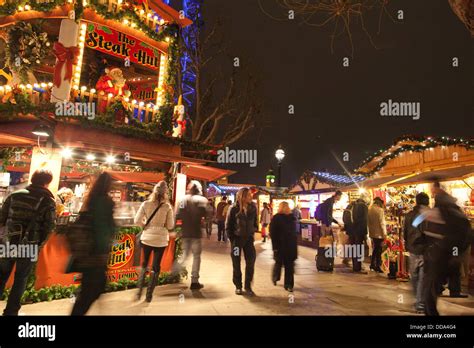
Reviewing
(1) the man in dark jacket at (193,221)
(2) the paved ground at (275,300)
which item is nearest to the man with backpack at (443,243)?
(2) the paved ground at (275,300)

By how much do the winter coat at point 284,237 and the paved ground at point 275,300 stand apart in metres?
0.76

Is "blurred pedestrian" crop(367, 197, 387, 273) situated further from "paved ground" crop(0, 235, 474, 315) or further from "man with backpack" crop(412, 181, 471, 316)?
"man with backpack" crop(412, 181, 471, 316)

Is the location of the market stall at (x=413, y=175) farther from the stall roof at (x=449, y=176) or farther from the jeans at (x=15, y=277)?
the jeans at (x=15, y=277)

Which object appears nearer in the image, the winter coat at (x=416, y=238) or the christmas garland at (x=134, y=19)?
the winter coat at (x=416, y=238)

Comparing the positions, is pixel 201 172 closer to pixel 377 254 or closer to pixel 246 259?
pixel 246 259

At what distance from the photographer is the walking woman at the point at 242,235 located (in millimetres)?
6039

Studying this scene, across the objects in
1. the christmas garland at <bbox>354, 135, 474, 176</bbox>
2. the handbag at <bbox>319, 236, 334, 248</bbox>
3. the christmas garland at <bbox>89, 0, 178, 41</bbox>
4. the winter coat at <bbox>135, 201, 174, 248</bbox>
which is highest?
the christmas garland at <bbox>89, 0, 178, 41</bbox>

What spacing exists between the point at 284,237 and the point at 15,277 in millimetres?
4295

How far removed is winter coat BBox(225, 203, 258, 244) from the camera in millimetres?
6086

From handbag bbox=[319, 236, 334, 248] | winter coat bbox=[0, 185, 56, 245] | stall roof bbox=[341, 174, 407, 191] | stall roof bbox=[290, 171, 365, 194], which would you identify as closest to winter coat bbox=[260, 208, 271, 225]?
stall roof bbox=[290, 171, 365, 194]

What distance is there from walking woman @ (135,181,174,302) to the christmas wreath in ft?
14.7

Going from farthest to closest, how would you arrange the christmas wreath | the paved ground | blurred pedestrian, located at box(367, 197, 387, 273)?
blurred pedestrian, located at box(367, 197, 387, 273), the christmas wreath, the paved ground
